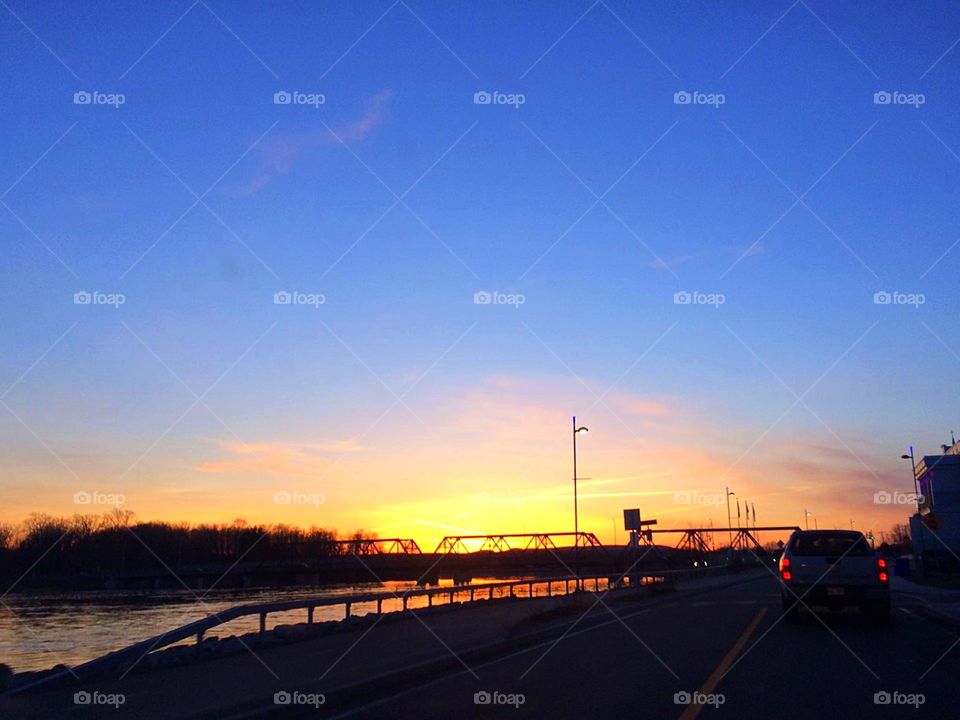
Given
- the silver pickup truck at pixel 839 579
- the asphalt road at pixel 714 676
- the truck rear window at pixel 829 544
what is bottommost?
the asphalt road at pixel 714 676

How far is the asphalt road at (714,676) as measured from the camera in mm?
9922

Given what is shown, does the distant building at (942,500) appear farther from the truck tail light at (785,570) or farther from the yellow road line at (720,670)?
the yellow road line at (720,670)

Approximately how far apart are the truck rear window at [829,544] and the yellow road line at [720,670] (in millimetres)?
2317

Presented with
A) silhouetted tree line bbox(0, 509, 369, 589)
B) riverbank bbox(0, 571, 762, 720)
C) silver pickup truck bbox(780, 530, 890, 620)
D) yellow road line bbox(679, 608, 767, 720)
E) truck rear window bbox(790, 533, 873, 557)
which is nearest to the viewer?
yellow road line bbox(679, 608, 767, 720)

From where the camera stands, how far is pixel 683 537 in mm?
144750

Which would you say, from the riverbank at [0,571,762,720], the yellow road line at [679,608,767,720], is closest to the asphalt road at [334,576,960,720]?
the yellow road line at [679,608,767,720]

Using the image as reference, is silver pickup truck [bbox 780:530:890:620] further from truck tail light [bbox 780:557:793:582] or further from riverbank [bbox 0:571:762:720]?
riverbank [bbox 0:571:762:720]

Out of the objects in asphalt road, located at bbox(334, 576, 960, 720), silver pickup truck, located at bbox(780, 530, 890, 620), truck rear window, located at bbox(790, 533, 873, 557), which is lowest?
Answer: asphalt road, located at bbox(334, 576, 960, 720)

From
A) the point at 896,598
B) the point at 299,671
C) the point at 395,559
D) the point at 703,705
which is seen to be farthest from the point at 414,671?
the point at 395,559

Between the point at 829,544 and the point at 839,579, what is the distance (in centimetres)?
131

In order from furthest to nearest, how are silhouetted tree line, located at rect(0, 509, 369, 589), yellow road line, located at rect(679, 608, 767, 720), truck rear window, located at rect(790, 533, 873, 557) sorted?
silhouetted tree line, located at rect(0, 509, 369, 589) < truck rear window, located at rect(790, 533, 873, 557) < yellow road line, located at rect(679, 608, 767, 720)

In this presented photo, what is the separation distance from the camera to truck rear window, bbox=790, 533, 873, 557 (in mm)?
20609

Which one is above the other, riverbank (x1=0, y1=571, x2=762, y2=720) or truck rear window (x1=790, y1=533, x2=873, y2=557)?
truck rear window (x1=790, y1=533, x2=873, y2=557)

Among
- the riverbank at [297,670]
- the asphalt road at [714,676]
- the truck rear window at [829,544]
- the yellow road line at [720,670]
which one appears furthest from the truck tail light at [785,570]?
the riverbank at [297,670]
